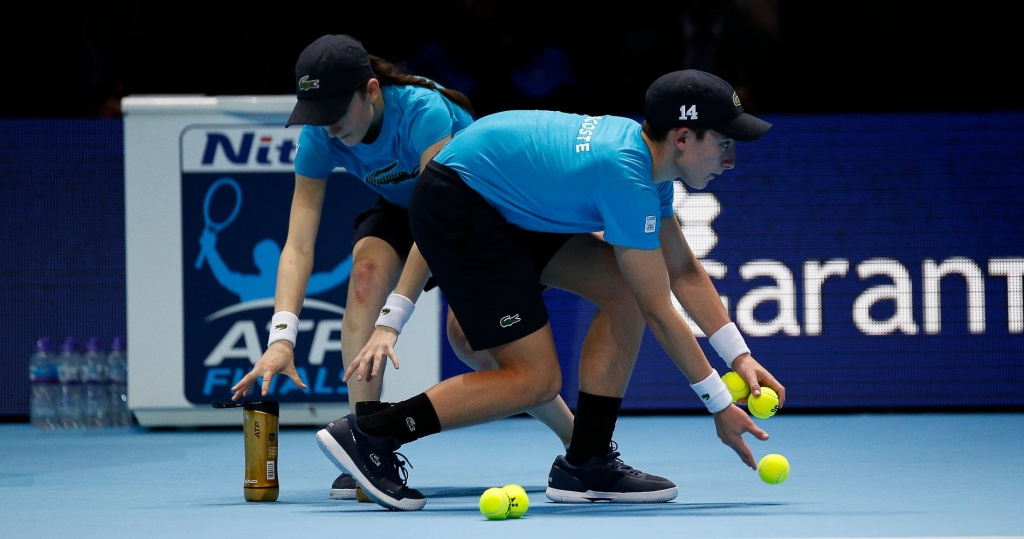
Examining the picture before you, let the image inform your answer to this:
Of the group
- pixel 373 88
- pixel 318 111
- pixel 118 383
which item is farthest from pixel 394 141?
pixel 118 383

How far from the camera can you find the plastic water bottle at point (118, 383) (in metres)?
7.73

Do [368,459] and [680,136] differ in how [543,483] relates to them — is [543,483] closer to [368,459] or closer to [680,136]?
[368,459]

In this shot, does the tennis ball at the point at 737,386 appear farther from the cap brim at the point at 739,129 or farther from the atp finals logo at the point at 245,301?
the atp finals logo at the point at 245,301

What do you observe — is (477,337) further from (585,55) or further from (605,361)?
(585,55)

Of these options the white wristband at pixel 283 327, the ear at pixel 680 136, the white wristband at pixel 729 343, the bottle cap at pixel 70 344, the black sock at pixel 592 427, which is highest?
the ear at pixel 680 136

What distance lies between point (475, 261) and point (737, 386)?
0.91 meters

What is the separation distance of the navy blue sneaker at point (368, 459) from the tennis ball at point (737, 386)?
1.06m

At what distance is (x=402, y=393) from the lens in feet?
23.5

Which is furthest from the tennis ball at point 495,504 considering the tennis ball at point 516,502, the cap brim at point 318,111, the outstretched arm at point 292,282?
the cap brim at point 318,111

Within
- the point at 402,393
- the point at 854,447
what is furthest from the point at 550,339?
the point at 402,393

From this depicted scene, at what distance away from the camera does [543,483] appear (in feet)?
16.8

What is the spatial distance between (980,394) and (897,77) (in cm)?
230

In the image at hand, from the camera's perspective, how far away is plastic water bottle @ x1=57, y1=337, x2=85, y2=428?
25.0ft

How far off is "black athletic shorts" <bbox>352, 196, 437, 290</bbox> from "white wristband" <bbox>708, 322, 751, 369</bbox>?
111cm
